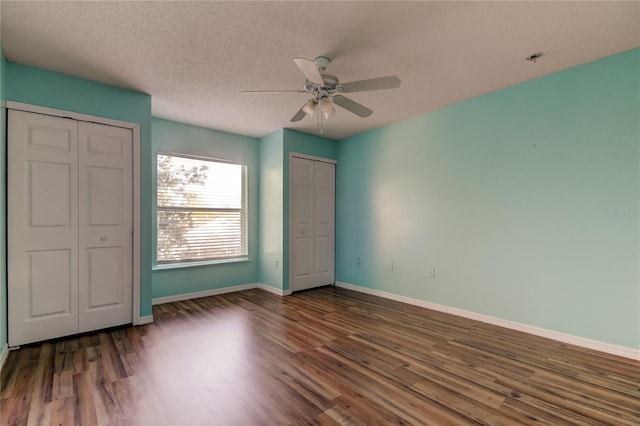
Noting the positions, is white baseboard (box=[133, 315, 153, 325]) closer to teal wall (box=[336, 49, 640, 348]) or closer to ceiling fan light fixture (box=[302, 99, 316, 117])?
ceiling fan light fixture (box=[302, 99, 316, 117])

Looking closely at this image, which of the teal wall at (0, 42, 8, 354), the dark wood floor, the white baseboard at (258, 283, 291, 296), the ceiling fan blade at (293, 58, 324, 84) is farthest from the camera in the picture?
the white baseboard at (258, 283, 291, 296)

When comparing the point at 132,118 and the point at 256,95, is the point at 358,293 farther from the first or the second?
the point at 132,118

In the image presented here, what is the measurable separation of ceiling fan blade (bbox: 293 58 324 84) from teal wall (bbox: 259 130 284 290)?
2.53m

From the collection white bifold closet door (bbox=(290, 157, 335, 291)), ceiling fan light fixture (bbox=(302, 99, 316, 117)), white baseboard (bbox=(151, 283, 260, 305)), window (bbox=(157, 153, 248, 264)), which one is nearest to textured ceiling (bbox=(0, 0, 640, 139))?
ceiling fan light fixture (bbox=(302, 99, 316, 117))

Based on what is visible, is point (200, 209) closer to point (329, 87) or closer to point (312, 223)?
point (312, 223)

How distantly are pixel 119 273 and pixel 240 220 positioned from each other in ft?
6.97

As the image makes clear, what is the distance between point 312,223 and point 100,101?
133 inches

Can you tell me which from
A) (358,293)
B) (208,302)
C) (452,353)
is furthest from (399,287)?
(208,302)

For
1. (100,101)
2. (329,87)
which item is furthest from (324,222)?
(100,101)

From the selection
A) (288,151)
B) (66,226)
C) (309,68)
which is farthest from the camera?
(288,151)

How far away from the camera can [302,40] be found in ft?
7.92

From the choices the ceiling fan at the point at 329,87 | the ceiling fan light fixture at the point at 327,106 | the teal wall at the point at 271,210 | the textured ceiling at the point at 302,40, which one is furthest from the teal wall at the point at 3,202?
the teal wall at the point at 271,210

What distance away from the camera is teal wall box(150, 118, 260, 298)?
4.30 m

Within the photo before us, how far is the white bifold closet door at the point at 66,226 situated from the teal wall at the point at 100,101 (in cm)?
14
